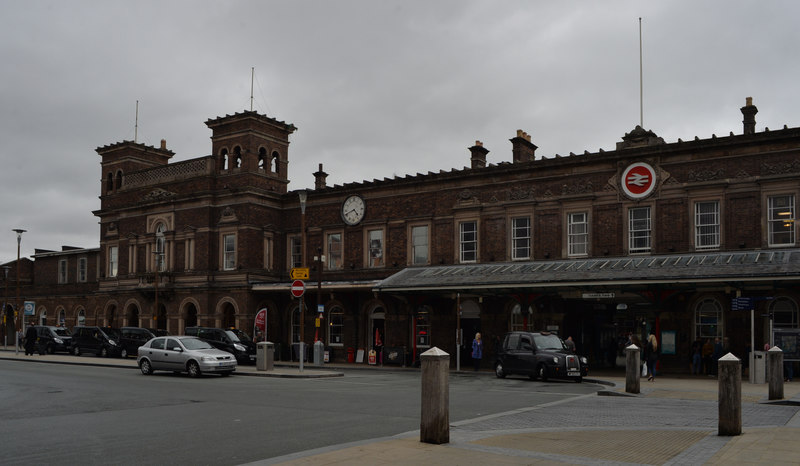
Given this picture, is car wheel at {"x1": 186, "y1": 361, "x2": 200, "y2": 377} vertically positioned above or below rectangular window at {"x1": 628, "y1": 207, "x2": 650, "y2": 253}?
below

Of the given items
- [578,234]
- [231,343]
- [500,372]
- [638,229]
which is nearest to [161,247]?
[231,343]

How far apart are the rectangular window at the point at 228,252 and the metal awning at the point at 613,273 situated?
443 inches

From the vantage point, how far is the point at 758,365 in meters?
22.5

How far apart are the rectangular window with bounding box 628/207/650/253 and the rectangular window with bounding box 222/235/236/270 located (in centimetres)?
2122

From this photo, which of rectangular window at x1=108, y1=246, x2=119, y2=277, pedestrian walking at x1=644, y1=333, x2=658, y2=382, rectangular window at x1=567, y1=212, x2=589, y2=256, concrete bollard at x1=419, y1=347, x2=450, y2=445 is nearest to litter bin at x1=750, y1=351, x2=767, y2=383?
pedestrian walking at x1=644, y1=333, x2=658, y2=382

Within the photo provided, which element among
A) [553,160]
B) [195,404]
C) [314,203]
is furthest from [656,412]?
[314,203]

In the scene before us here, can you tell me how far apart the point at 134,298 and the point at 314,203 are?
13.6 meters

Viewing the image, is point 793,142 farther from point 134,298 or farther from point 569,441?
point 134,298

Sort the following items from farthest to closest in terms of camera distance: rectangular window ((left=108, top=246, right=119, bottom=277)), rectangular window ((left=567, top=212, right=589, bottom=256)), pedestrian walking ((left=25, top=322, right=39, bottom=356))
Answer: rectangular window ((left=108, top=246, right=119, bottom=277)) < pedestrian walking ((left=25, top=322, right=39, bottom=356)) < rectangular window ((left=567, top=212, right=589, bottom=256))

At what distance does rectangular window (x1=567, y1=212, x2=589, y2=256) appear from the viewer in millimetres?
30906

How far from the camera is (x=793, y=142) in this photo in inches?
1039

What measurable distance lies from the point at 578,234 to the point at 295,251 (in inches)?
659

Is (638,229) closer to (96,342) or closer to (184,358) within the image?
(184,358)

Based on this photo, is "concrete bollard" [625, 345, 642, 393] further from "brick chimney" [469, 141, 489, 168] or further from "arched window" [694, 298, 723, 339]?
"brick chimney" [469, 141, 489, 168]
